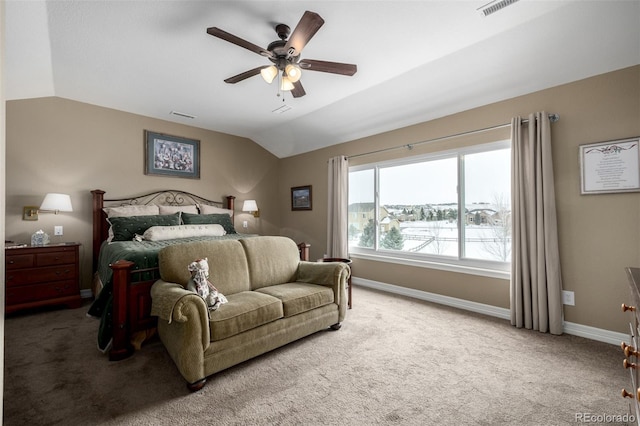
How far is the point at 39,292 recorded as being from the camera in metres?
3.30

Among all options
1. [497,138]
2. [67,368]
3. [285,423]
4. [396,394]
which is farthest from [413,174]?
[67,368]

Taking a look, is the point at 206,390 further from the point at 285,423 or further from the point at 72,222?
the point at 72,222

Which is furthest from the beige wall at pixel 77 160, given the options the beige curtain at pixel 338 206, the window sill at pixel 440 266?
the window sill at pixel 440 266

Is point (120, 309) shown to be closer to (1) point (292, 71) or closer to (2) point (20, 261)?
(2) point (20, 261)

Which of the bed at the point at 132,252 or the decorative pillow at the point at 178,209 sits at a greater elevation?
the decorative pillow at the point at 178,209

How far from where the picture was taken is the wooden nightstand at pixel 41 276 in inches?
123

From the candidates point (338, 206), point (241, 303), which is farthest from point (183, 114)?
point (241, 303)

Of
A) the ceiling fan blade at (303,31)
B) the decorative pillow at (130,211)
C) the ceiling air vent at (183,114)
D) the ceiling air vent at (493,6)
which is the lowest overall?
the decorative pillow at (130,211)

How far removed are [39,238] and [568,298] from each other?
19.7 feet

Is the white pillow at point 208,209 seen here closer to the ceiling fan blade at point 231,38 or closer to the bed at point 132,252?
the bed at point 132,252

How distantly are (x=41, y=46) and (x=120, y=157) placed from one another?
1889mm

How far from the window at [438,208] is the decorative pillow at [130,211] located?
3183 mm

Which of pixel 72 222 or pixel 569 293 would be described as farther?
pixel 72 222

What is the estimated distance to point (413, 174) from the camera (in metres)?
4.23
